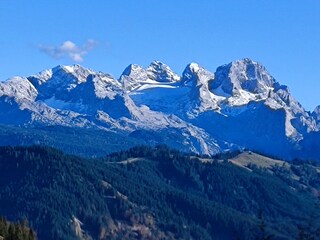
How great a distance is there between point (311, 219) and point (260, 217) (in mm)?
3003

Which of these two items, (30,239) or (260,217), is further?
(30,239)

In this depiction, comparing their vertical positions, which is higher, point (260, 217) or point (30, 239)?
point (30, 239)

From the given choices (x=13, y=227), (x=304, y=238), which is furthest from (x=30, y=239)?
A: (x=304, y=238)

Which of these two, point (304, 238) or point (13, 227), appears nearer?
point (304, 238)

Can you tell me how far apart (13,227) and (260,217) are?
123 m

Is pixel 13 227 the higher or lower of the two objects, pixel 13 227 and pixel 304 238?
the higher

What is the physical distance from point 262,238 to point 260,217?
1425 millimetres

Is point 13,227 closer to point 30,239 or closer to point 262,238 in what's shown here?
point 30,239

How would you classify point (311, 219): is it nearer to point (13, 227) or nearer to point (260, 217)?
point (260, 217)

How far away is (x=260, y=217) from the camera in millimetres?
51125

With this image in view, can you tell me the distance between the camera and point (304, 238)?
51719 millimetres

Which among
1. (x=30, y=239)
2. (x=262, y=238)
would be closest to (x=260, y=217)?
(x=262, y=238)

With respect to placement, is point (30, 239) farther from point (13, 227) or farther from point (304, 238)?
point (304, 238)

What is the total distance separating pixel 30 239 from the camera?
164250 millimetres
